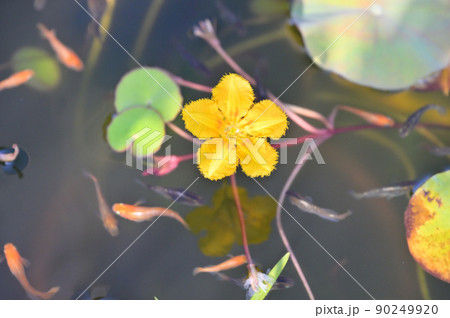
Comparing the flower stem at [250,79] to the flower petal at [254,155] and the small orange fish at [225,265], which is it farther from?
the small orange fish at [225,265]

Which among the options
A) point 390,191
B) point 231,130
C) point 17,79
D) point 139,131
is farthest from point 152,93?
point 390,191

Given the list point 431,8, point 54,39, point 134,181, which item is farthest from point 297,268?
point 54,39

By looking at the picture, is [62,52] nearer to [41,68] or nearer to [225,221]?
[41,68]

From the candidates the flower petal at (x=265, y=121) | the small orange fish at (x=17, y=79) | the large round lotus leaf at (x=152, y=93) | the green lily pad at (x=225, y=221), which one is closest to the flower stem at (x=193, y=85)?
the large round lotus leaf at (x=152, y=93)

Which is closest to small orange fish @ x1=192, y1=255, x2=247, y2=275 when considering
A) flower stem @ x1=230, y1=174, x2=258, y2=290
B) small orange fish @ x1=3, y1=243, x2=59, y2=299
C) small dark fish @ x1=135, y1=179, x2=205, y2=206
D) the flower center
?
flower stem @ x1=230, y1=174, x2=258, y2=290
